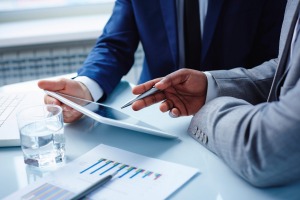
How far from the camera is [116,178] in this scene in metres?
0.68

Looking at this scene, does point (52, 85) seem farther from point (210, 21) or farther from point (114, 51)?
point (210, 21)

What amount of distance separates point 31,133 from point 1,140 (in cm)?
12

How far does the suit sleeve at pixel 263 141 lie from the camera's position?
61cm

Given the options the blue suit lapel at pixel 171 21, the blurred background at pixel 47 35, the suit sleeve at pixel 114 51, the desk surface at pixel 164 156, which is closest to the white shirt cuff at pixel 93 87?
the suit sleeve at pixel 114 51

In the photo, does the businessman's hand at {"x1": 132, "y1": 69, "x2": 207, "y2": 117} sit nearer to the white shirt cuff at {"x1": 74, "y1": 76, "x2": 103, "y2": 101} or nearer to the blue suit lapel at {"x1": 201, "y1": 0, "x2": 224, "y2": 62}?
the white shirt cuff at {"x1": 74, "y1": 76, "x2": 103, "y2": 101}

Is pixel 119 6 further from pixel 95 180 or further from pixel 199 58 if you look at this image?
pixel 95 180

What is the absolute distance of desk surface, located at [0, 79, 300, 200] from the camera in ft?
2.13

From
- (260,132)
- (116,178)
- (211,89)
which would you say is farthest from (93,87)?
(260,132)

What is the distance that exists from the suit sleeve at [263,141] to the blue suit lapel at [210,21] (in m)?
0.63

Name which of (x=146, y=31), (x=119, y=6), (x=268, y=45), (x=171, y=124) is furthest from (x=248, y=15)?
(x=171, y=124)

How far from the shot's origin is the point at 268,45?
4.47 ft

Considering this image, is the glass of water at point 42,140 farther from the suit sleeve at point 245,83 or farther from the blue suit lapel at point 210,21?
the blue suit lapel at point 210,21

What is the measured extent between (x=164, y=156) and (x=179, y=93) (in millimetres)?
262

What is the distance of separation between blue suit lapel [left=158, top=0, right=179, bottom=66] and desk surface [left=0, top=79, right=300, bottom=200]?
412 millimetres
